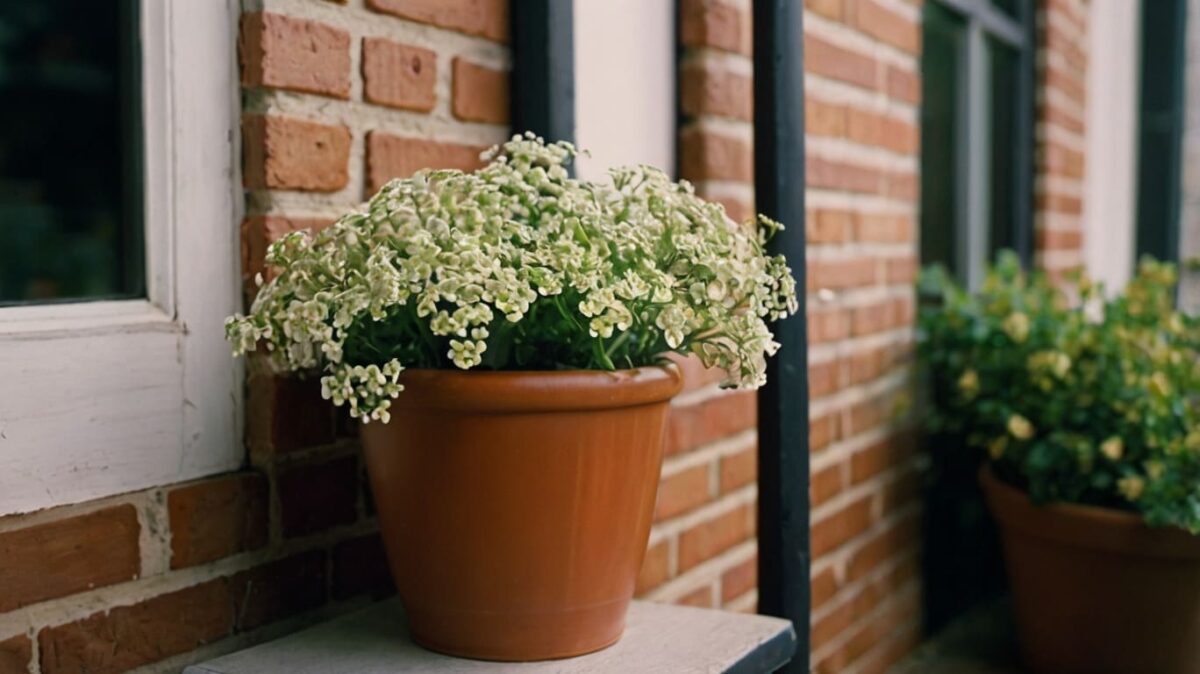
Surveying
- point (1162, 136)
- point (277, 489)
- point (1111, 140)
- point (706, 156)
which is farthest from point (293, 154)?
point (1162, 136)

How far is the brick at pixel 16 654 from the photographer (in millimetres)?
898

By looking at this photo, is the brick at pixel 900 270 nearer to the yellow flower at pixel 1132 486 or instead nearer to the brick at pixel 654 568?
the yellow flower at pixel 1132 486

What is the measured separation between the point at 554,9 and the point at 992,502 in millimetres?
1448

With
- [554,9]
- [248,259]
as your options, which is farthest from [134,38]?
[554,9]

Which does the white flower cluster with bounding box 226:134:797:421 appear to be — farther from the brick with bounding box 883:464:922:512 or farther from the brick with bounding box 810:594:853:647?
the brick with bounding box 883:464:922:512

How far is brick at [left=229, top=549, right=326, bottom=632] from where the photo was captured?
3.52 feet

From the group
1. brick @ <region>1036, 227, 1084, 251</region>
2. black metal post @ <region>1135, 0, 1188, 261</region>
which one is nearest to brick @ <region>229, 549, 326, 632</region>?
brick @ <region>1036, 227, 1084, 251</region>

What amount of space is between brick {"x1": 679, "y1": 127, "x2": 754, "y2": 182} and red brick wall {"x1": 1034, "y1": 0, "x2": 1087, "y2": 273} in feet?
6.23

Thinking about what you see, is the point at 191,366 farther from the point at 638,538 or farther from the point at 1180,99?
the point at 1180,99

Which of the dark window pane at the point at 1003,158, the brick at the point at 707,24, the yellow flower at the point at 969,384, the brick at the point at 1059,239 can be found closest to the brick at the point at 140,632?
the brick at the point at 707,24

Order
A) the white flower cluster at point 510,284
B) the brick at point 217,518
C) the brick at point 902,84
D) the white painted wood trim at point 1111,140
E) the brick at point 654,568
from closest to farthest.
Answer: the white flower cluster at point 510,284 → the brick at point 217,518 → the brick at point 654,568 → the brick at point 902,84 → the white painted wood trim at point 1111,140

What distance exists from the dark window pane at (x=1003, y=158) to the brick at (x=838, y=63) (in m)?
1.21

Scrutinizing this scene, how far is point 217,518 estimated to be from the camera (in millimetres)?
1059

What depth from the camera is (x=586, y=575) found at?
98cm
